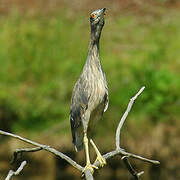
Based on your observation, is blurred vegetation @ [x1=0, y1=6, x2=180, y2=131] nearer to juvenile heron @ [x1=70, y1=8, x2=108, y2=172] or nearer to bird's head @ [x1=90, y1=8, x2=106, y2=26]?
juvenile heron @ [x1=70, y1=8, x2=108, y2=172]

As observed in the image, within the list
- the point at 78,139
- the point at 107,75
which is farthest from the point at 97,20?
the point at 107,75

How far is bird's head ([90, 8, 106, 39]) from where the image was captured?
1.89m

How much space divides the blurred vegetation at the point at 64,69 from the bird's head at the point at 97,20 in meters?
3.42

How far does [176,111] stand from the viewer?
5672 mm

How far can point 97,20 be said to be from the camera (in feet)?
6.22

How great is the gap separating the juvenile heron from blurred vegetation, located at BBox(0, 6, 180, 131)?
10.3ft

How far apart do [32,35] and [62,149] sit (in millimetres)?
1460

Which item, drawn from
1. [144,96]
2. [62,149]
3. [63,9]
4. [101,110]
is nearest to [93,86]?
[101,110]


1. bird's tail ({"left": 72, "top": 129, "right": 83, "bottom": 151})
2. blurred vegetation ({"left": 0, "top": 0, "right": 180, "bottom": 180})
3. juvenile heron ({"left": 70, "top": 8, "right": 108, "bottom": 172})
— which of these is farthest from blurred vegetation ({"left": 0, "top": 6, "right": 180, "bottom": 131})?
juvenile heron ({"left": 70, "top": 8, "right": 108, "bottom": 172})

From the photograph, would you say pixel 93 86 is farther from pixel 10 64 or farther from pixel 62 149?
pixel 10 64

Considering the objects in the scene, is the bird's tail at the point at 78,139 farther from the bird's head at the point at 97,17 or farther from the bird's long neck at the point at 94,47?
the bird's head at the point at 97,17

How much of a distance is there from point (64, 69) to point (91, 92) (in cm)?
389

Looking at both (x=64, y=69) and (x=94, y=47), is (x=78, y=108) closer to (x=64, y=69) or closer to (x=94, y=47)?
(x=94, y=47)

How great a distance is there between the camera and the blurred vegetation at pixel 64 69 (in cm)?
562
